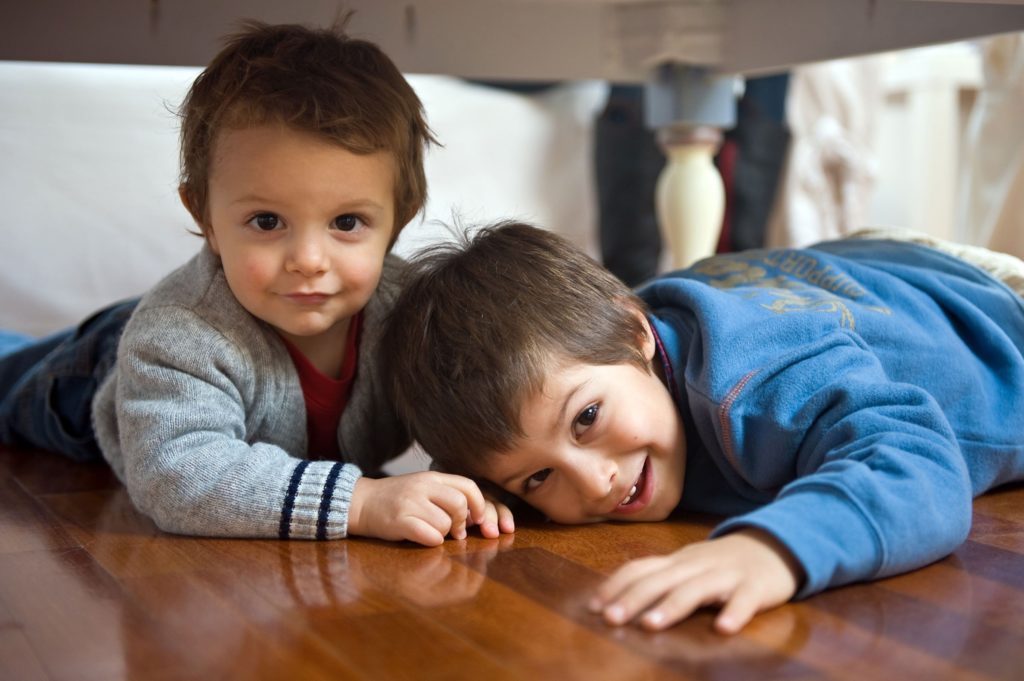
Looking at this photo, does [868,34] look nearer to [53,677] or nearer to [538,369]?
[538,369]

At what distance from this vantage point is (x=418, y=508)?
0.86 meters

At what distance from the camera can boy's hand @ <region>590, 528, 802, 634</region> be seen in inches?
24.8

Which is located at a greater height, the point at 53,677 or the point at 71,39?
the point at 71,39

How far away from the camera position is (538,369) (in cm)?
87

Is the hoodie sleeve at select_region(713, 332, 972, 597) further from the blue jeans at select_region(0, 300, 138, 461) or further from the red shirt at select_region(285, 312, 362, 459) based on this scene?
the blue jeans at select_region(0, 300, 138, 461)

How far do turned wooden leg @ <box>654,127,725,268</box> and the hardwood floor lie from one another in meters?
0.83

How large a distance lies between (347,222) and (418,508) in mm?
Result: 259

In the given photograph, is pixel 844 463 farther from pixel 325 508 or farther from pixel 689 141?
pixel 689 141

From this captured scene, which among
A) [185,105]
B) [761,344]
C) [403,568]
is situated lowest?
[403,568]

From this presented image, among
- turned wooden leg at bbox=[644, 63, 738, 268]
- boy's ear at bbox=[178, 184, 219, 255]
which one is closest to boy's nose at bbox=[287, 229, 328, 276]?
boy's ear at bbox=[178, 184, 219, 255]

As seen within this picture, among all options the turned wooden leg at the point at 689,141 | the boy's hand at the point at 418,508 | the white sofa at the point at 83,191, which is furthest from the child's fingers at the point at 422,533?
the white sofa at the point at 83,191

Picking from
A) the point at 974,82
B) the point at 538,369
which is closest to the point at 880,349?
the point at 538,369

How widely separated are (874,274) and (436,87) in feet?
4.66

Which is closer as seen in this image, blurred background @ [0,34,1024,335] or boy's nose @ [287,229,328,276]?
boy's nose @ [287,229,328,276]
